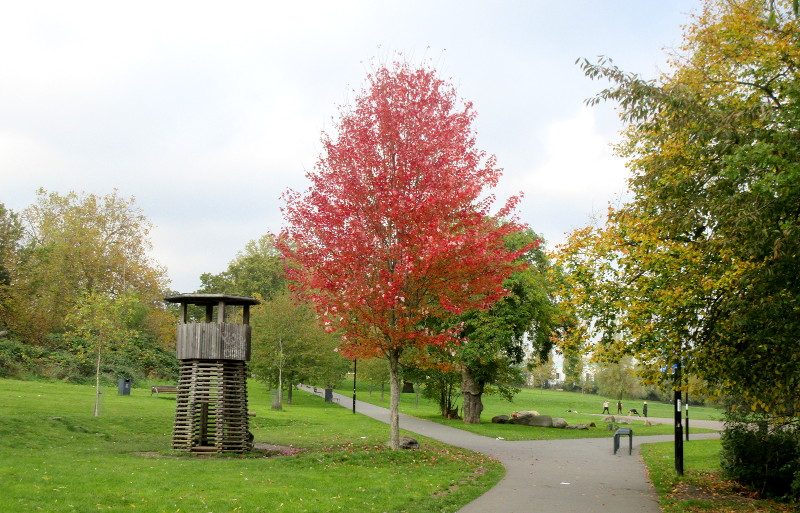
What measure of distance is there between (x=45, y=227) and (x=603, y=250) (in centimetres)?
5300

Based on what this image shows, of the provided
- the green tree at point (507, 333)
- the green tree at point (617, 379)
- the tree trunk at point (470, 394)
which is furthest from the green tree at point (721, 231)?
the green tree at point (617, 379)

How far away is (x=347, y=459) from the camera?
1727 cm

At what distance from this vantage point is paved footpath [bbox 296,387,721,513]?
1202 cm

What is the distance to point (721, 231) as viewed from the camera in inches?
415

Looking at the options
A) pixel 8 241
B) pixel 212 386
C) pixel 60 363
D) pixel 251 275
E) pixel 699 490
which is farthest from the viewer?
pixel 251 275

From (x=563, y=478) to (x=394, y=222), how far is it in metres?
8.14

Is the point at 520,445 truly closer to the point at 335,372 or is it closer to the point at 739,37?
the point at 739,37

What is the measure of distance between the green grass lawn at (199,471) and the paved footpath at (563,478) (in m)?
0.72

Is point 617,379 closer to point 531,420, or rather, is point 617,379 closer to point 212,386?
point 531,420

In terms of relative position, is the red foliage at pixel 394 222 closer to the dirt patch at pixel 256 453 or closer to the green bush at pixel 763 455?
the dirt patch at pixel 256 453

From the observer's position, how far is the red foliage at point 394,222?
737 inches

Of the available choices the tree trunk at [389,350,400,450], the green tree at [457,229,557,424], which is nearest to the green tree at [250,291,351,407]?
the green tree at [457,229,557,424]

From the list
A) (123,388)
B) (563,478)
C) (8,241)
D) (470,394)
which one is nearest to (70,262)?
(8,241)

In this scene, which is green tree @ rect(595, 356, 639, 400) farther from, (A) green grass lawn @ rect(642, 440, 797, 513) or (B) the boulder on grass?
(B) the boulder on grass
